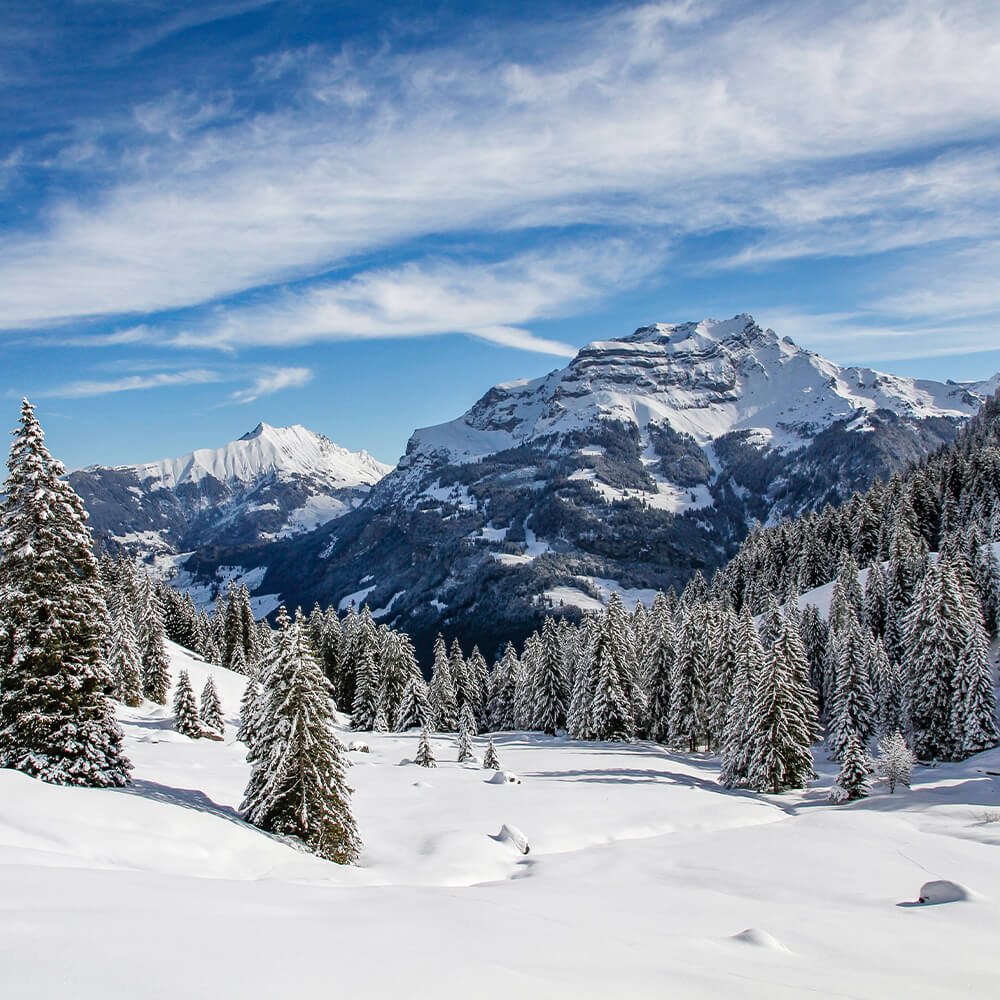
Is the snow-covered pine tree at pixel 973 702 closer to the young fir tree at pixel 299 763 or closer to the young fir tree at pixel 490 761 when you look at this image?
the young fir tree at pixel 490 761

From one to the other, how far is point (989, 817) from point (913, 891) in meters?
17.5

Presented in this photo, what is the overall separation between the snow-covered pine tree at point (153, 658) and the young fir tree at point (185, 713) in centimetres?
1816

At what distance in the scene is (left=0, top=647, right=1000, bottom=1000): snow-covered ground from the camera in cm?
592

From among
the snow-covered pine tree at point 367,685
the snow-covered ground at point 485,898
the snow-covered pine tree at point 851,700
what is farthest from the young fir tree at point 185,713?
the snow-covered pine tree at point 851,700

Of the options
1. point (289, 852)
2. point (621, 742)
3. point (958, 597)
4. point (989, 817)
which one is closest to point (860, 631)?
point (958, 597)

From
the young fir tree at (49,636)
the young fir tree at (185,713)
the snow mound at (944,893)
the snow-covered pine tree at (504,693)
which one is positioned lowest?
the snow-covered pine tree at (504,693)

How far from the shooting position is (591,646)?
179 ft

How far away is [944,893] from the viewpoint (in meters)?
14.2

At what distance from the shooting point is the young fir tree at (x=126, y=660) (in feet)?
177

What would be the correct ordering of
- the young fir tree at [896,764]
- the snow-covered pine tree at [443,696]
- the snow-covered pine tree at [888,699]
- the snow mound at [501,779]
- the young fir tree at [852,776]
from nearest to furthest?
the snow mound at [501,779] < the young fir tree at [852,776] < the young fir tree at [896,764] < the snow-covered pine tree at [888,699] < the snow-covered pine tree at [443,696]

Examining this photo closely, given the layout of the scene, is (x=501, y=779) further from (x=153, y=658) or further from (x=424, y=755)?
(x=153, y=658)

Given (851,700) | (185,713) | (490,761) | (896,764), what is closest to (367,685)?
(185,713)

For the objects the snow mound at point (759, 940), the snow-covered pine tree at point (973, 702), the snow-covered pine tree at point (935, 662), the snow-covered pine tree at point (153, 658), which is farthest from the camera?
the snow-covered pine tree at point (153, 658)

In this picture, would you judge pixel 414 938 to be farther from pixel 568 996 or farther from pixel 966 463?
pixel 966 463
